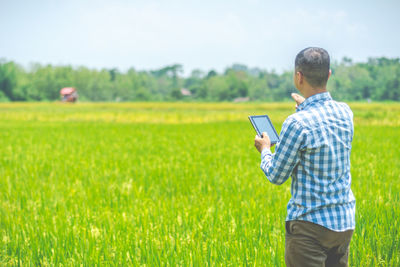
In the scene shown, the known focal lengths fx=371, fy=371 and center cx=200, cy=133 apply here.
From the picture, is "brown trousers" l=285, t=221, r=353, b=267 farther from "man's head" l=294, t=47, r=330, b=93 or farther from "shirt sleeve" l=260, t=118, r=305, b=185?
"man's head" l=294, t=47, r=330, b=93

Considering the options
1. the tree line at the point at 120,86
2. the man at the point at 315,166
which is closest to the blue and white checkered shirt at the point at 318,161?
the man at the point at 315,166

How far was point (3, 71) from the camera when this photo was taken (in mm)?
68312

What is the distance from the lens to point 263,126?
199 cm

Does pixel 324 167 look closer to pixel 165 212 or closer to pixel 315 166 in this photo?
pixel 315 166

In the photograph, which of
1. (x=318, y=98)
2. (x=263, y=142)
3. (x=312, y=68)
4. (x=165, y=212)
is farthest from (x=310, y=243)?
(x=165, y=212)

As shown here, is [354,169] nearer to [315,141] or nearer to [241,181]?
[241,181]

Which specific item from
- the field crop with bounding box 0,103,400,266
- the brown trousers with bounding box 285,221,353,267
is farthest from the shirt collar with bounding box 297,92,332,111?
the field crop with bounding box 0,103,400,266

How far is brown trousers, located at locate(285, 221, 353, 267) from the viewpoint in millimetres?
1750

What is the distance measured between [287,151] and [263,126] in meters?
0.28

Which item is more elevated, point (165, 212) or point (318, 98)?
point (318, 98)

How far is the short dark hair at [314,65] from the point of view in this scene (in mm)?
1695

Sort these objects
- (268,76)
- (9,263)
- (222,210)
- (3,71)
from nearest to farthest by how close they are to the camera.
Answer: (9,263)
(222,210)
(3,71)
(268,76)

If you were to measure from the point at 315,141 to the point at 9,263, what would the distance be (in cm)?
259

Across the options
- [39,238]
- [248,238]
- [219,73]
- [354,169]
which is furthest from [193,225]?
[219,73]
